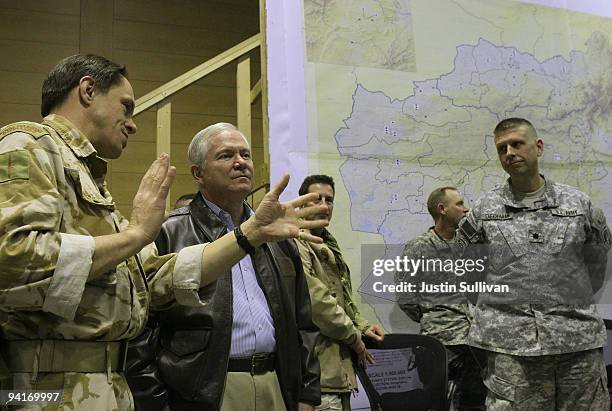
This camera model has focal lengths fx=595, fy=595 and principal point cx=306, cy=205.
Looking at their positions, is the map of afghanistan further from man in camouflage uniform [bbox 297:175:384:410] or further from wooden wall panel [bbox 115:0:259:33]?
wooden wall panel [bbox 115:0:259:33]

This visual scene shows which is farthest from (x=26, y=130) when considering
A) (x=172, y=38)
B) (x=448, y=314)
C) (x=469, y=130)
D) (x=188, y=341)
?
(x=172, y=38)

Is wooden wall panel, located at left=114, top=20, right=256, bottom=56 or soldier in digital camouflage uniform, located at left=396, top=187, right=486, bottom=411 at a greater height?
wooden wall panel, located at left=114, top=20, right=256, bottom=56

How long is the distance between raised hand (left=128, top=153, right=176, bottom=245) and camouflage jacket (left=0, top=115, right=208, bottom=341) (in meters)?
0.09

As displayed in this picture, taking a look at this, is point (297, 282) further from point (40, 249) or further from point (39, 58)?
point (39, 58)

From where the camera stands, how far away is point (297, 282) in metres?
1.83

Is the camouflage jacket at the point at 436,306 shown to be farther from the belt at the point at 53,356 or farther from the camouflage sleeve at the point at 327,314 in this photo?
the belt at the point at 53,356

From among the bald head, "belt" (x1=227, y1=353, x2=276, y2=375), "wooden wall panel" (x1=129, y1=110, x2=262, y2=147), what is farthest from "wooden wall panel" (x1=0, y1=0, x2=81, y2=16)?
"belt" (x1=227, y1=353, x2=276, y2=375)

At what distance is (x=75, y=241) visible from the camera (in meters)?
1.09

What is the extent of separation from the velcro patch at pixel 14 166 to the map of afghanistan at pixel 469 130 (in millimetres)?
2129

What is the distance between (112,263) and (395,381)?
4.52 feet

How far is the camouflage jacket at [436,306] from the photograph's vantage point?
268 cm

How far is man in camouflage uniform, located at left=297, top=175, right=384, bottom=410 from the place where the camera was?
2.19 metres

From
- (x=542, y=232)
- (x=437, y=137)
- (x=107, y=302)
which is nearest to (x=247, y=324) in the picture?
(x=107, y=302)

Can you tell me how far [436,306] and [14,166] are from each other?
2.11 m
